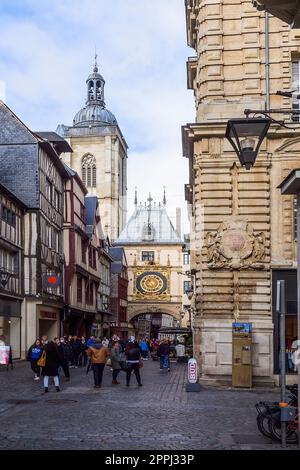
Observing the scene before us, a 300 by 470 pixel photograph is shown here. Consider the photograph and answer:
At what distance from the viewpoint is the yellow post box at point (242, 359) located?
2050 cm

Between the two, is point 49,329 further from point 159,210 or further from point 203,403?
point 159,210

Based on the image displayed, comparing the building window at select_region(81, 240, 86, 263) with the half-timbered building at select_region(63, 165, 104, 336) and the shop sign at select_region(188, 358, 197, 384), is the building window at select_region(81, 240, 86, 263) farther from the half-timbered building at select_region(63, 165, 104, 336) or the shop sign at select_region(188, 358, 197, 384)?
the shop sign at select_region(188, 358, 197, 384)

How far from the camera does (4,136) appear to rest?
40250mm

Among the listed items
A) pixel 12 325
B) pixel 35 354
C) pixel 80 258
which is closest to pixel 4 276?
pixel 12 325

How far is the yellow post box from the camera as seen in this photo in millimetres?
20500

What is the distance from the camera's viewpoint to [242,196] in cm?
2159

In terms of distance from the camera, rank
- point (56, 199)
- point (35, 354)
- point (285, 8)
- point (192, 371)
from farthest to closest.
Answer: point (56, 199)
point (35, 354)
point (192, 371)
point (285, 8)

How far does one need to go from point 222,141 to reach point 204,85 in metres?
1.90

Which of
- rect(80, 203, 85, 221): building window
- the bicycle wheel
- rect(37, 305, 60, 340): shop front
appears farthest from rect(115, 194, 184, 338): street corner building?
the bicycle wheel

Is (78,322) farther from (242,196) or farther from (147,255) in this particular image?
(147,255)

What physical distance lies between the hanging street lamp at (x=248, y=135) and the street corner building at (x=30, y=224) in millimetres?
26272

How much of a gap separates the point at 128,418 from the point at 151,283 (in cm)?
6868

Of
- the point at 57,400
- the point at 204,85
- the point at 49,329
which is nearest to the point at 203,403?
the point at 57,400

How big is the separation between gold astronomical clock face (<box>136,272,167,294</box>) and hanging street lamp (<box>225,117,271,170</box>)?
72.6 m
